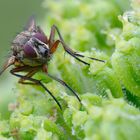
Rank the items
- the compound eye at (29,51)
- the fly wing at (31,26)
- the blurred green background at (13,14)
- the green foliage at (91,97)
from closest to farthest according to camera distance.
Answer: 1. the green foliage at (91,97)
2. the compound eye at (29,51)
3. the fly wing at (31,26)
4. the blurred green background at (13,14)

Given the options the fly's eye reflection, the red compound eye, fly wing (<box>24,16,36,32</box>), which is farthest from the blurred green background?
the red compound eye

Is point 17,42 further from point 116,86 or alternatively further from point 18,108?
point 116,86

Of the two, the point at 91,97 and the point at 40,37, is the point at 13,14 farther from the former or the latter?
the point at 91,97

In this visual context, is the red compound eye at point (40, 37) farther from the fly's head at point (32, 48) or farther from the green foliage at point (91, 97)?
the green foliage at point (91, 97)

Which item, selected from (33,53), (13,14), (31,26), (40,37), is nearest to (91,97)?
(33,53)

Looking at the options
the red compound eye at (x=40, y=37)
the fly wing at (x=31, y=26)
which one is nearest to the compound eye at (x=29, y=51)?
the red compound eye at (x=40, y=37)

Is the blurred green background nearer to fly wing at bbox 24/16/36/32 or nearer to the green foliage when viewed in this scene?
fly wing at bbox 24/16/36/32
